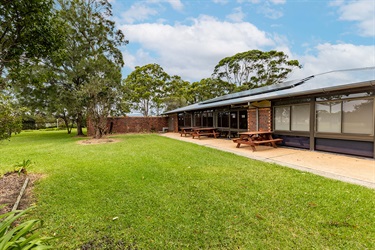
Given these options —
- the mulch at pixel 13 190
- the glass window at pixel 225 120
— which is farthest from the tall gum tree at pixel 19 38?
the glass window at pixel 225 120

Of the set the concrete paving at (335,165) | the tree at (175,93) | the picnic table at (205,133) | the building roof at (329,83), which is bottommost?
the concrete paving at (335,165)

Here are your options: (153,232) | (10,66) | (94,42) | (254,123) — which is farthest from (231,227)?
(94,42)

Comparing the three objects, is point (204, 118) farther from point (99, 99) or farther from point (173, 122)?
point (99, 99)

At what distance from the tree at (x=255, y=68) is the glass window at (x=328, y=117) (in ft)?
58.3

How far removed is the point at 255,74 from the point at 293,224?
2511 centimetres

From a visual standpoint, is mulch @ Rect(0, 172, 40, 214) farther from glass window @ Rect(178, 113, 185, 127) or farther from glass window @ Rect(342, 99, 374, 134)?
glass window @ Rect(178, 113, 185, 127)

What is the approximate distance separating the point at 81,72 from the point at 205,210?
1623cm

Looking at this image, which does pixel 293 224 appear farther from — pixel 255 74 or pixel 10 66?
pixel 255 74

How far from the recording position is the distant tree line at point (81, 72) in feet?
12.0

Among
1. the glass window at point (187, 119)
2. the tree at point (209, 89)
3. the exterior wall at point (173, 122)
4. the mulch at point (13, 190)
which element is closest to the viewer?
the mulch at point (13, 190)

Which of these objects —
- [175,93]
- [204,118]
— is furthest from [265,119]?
[175,93]

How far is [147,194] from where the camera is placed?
141 inches

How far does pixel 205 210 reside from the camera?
2.97 meters

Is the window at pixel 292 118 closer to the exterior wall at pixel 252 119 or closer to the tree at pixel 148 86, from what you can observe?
the exterior wall at pixel 252 119
